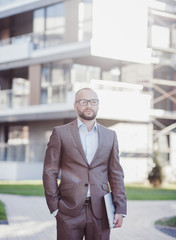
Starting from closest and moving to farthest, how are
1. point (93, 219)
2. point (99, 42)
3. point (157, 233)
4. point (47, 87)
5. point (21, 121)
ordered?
point (93, 219) → point (157, 233) → point (99, 42) → point (47, 87) → point (21, 121)

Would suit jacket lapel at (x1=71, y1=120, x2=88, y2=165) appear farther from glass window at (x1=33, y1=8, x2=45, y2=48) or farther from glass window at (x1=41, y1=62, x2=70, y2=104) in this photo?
glass window at (x1=33, y1=8, x2=45, y2=48)

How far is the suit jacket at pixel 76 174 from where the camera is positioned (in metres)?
3.97

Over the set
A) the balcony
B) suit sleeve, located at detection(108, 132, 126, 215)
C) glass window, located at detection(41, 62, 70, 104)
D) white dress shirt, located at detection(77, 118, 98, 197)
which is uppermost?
the balcony

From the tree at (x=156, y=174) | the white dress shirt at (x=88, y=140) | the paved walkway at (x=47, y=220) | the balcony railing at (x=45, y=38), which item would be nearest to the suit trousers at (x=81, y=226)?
the white dress shirt at (x=88, y=140)

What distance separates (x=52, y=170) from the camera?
4070 mm

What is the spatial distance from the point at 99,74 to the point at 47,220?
15.7 meters

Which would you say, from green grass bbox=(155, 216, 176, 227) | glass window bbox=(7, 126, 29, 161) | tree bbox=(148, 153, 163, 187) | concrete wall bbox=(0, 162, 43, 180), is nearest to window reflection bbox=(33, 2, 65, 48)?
glass window bbox=(7, 126, 29, 161)

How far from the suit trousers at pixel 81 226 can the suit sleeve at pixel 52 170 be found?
166mm

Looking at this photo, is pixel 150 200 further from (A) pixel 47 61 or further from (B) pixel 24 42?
(B) pixel 24 42

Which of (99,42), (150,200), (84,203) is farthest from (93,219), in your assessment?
(99,42)

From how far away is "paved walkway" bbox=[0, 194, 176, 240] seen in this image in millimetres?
7605

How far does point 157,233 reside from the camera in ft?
26.4

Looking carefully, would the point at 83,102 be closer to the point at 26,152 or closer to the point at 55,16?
the point at 26,152

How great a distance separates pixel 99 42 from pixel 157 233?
15.4 metres
